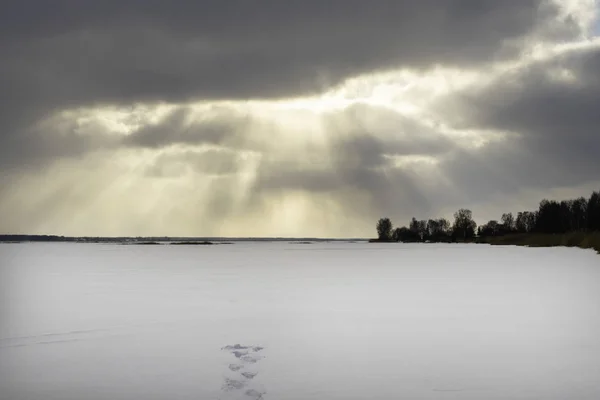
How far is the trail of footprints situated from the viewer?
398 inches

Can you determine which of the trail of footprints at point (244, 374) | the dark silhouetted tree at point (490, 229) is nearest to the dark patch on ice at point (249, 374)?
the trail of footprints at point (244, 374)

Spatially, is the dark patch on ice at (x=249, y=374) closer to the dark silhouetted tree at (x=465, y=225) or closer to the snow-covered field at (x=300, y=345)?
the snow-covered field at (x=300, y=345)

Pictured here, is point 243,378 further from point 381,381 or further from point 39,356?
point 39,356

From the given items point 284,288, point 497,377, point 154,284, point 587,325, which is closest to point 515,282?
point 284,288

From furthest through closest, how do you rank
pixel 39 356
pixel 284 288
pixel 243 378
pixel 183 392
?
pixel 284 288 < pixel 39 356 < pixel 243 378 < pixel 183 392

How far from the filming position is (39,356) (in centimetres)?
1323

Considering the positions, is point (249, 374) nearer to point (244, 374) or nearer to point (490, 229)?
point (244, 374)

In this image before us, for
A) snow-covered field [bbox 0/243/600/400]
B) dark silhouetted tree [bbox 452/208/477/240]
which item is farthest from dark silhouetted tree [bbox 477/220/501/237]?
snow-covered field [bbox 0/243/600/400]

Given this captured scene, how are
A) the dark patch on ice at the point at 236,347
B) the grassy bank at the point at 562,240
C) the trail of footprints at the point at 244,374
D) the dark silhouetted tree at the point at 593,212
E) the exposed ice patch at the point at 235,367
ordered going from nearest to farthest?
the trail of footprints at the point at 244,374
the exposed ice patch at the point at 235,367
the dark patch on ice at the point at 236,347
the grassy bank at the point at 562,240
the dark silhouetted tree at the point at 593,212

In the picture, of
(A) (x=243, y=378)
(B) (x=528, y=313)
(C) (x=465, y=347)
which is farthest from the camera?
(B) (x=528, y=313)

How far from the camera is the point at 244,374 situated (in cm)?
1141

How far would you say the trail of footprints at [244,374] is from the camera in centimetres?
1011

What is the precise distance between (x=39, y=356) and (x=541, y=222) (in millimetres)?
149666

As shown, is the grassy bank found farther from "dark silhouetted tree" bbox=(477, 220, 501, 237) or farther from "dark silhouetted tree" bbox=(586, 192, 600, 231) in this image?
"dark silhouetted tree" bbox=(477, 220, 501, 237)
